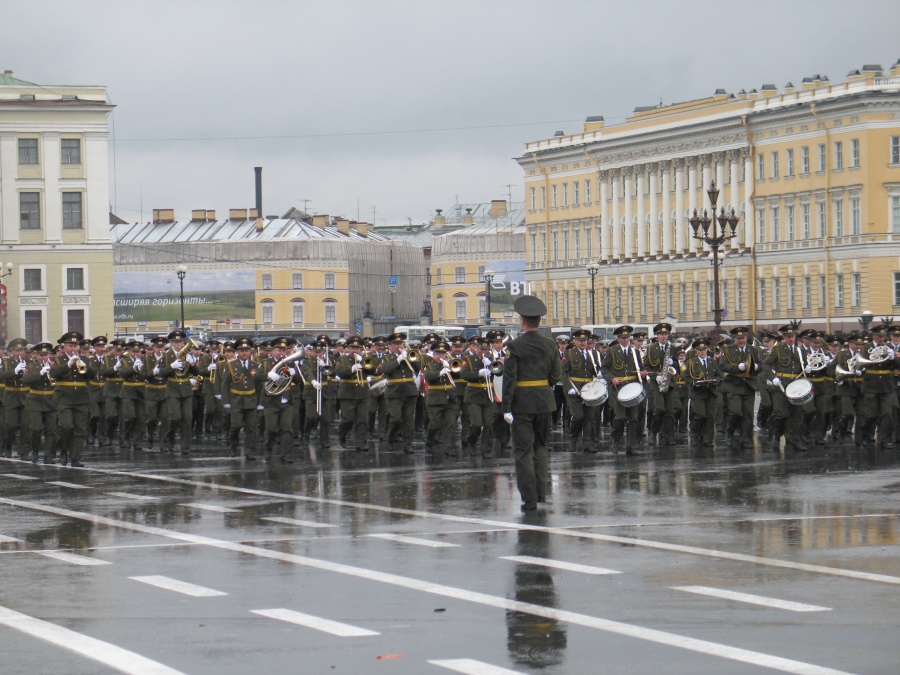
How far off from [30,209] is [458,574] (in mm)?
83086

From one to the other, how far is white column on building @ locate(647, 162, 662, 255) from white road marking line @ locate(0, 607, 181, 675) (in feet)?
323

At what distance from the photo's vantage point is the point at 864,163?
8844cm

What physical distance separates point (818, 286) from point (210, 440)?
64.3 meters

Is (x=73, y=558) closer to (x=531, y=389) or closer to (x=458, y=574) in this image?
(x=458, y=574)

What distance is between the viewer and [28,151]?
92.5 meters

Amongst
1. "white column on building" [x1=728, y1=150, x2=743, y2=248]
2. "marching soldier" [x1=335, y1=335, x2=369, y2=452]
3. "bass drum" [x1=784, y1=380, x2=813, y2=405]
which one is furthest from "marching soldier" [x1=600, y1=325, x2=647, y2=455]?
"white column on building" [x1=728, y1=150, x2=743, y2=248]

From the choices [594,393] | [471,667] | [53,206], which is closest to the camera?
[471,667]

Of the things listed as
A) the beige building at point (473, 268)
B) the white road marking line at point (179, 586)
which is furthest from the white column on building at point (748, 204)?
the white road marking line at point (179, 586)

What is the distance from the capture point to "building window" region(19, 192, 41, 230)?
92.2 meters

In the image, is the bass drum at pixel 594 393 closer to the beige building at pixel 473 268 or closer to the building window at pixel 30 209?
the building window at pixel 30 209

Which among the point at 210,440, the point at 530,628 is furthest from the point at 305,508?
the point at 210,440

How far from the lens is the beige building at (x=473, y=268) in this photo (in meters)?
137

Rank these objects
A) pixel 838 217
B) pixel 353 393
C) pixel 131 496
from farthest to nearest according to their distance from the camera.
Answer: pixel 838 217 → pixel 353 393 → pixel 131 496

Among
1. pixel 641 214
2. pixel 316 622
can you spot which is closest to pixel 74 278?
pixel 641 214
